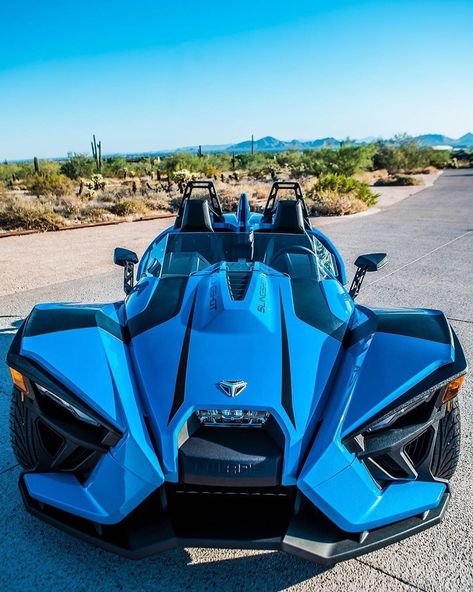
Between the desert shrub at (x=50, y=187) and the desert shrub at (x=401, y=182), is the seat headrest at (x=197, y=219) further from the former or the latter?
the desert shrub at (x=401, y=182)

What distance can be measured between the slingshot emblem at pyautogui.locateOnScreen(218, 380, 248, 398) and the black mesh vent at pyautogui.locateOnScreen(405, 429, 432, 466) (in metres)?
0.75

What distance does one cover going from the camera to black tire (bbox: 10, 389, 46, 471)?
215cm

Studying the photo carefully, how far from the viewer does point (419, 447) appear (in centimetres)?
212

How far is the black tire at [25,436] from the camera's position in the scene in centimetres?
215

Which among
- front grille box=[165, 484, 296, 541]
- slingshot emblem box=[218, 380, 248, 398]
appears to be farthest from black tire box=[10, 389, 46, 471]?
slingshot emblem box=[218, 380, 248, 398]

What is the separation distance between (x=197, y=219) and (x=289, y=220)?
0.79 meters

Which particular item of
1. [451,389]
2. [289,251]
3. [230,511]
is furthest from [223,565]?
[289,251]

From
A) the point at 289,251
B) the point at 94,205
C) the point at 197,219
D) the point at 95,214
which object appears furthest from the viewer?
the point at 94,205

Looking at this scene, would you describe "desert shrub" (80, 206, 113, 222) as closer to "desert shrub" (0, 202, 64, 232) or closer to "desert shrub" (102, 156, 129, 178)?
"desert shrub" (0, 202, 64, 232)

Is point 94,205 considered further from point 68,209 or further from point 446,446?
point 446,446

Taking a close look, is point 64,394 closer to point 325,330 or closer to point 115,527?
point 115,527

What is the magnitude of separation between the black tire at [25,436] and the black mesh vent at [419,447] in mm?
1567

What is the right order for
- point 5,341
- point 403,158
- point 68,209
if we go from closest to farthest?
point 5,341, point 68,209, point 403,158

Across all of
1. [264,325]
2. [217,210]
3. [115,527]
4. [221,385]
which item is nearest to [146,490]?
[115,527]
